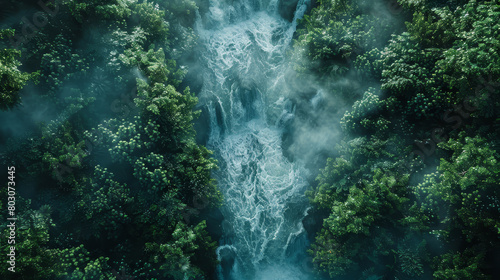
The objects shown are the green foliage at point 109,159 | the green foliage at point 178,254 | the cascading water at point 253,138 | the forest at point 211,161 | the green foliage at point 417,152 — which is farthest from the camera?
the cascading water at point 253,138

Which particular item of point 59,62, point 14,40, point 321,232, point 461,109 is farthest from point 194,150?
point 461,109

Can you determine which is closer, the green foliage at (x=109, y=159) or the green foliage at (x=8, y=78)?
the green foliage at (x=8, y=78)

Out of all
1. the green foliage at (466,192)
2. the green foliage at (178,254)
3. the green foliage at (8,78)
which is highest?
the green foliage at (8,78)

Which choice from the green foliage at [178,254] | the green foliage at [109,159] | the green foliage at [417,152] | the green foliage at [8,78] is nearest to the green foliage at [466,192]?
the green foliage at [417,152]

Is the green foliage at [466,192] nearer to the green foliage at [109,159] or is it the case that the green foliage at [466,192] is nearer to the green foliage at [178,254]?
the green foliage at [109,159]

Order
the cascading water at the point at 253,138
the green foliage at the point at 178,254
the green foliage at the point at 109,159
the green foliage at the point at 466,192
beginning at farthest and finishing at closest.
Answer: the cascading water at the point at 253,138
the green foliage at the point at 178,254
the green foliage at the point at 109,159
the green foliage at the point at 466,192

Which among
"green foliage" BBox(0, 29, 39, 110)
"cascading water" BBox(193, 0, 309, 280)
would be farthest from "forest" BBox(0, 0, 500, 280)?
"cascading water" BBox(193, 0, 309, 280)

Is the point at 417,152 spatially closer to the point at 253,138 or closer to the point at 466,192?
the point at 466,192

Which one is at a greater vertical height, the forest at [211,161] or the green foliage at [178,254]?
the forest at [211,161]
